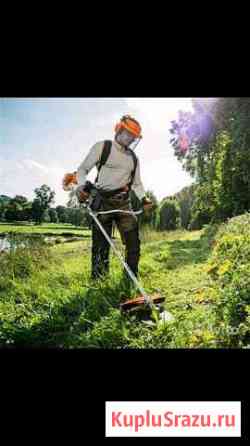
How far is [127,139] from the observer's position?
358 cm

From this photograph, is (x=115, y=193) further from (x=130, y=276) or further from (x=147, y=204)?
(x=130, y=276)

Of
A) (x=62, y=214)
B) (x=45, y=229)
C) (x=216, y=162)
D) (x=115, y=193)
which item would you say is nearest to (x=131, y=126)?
(x=115, y=193)

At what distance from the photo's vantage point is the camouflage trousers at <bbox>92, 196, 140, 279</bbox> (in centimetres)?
362

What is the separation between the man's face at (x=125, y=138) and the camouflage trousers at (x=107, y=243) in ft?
1.09

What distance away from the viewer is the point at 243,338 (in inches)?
128

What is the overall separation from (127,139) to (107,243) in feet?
2.14

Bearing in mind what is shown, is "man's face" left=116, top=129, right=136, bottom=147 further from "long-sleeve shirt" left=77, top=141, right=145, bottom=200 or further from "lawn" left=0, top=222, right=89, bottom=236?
"lawn" left=0, top=222, right=89, bottom=236

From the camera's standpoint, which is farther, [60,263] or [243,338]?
[60,263]

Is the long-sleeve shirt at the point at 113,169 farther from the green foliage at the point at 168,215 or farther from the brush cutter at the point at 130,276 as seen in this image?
the green foliage at the point at 168,215

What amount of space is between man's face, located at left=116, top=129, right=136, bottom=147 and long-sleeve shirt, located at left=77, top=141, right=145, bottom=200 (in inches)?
1.0

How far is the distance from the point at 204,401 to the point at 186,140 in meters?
1.56
